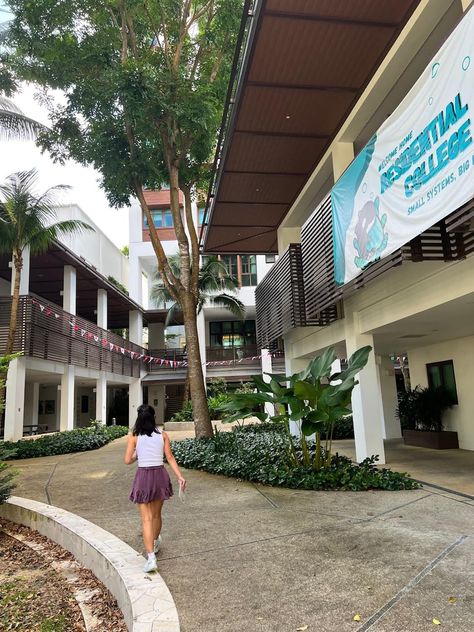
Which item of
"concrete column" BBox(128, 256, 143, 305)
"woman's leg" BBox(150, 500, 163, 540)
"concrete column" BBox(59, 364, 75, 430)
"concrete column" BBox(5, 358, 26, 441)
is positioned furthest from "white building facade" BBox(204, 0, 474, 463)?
"concrete column" BBox(128, 256, 143, 305)

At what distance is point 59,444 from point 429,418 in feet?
35.1

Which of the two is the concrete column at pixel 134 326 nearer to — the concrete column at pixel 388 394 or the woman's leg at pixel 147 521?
the concrete column at pixel 388 394

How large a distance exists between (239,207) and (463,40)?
8965 millimetres

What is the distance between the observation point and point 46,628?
Result: 3607mm

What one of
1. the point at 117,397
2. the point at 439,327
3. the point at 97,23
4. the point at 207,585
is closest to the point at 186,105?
the point at 97,23

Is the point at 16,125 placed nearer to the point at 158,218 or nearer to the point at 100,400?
the point at 100,400

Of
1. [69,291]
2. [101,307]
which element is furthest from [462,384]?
[101,307]

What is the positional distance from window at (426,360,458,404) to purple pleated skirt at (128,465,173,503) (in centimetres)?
979

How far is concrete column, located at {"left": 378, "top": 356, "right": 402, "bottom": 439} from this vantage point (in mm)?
15195

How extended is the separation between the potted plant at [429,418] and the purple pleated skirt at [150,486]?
31.7 ft

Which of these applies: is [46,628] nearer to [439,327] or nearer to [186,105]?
[439,327]

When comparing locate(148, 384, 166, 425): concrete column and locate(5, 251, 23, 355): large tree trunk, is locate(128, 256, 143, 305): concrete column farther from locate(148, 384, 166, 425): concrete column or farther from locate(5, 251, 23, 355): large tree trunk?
locate(5, 251, 23, 355): large tree trunk

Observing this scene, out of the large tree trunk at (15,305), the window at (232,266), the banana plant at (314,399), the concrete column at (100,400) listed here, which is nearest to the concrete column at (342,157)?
the banana plant at (314,399)

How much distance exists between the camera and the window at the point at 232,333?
111 feet
